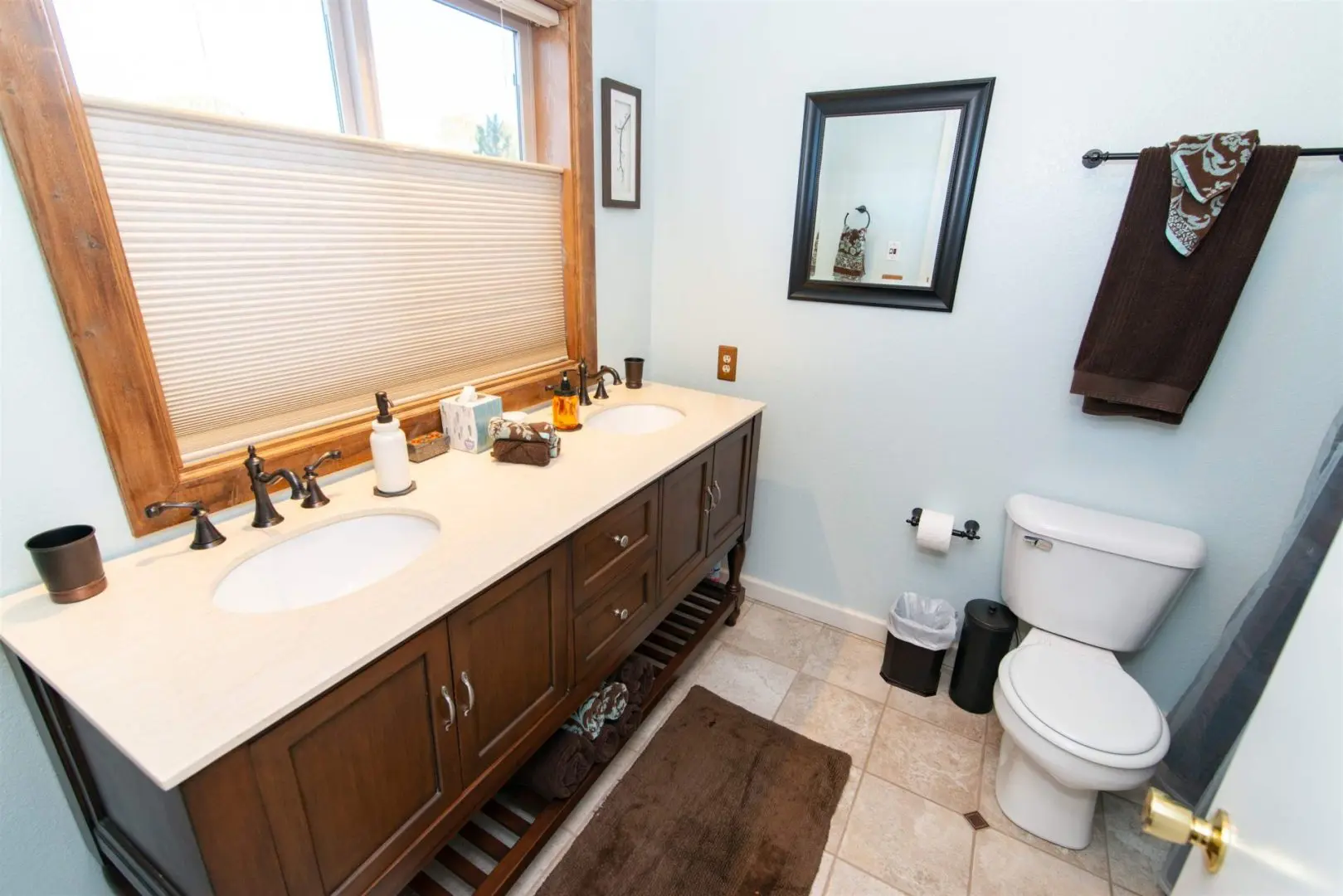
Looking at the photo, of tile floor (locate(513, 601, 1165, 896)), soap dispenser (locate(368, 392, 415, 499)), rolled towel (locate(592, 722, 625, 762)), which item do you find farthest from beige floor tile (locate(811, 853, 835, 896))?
soap dispenser (locate(368, 392, 415, 499))

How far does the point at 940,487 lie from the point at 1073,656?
60 cm

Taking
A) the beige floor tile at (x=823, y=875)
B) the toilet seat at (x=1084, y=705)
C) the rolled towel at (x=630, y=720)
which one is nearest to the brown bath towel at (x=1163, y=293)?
the toilet seat at (x=1084, y=705)

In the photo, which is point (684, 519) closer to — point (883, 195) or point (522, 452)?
point (522, 452)

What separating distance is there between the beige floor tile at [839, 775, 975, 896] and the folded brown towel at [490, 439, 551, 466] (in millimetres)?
1247

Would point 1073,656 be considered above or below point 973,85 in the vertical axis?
below

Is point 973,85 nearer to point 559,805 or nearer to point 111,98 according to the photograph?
point 111,98

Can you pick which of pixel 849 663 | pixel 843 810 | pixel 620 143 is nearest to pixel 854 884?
pixel 843 810

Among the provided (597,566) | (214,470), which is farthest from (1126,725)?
(214,470)

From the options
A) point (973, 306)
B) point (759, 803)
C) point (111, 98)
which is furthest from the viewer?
point (973, 306)

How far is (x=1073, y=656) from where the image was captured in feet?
5.31

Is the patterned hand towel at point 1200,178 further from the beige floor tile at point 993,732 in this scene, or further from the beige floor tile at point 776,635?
the beige floor tile at point 776,635

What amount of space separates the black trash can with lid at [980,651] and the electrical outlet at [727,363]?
1.13 metres

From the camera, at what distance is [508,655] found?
115 cm

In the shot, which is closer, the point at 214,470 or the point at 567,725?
the point at 214,470
